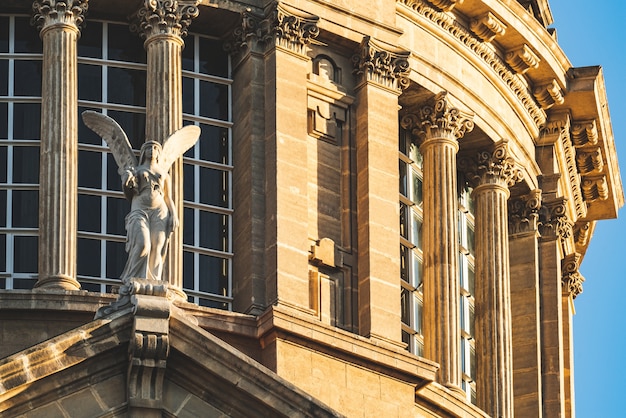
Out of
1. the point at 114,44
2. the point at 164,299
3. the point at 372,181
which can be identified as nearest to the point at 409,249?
the point at 372,181

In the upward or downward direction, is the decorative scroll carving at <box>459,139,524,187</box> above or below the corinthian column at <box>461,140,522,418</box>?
above

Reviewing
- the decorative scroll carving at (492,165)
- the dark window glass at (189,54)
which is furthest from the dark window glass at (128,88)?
the decorative scroll carving at (492,165)

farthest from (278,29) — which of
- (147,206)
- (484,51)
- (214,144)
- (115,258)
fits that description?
(147,206)

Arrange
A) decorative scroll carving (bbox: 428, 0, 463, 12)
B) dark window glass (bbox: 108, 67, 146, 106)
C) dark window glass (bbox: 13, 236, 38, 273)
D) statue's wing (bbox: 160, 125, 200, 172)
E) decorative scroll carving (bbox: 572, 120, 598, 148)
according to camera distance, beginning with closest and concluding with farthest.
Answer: statue's wing (bbox: 160, 125, 200, 172), dark window glass (bbox: 13, 236, 38, 273), dark window glass (bbox: 108, 67, 146, 106), decorative scroll carving (bbox: 428, 0, 463, 12), decorative scroll carving (bbox: 572, 120, 598, 148)

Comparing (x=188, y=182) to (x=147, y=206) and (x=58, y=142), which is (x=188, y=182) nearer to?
(x=58, y=142)

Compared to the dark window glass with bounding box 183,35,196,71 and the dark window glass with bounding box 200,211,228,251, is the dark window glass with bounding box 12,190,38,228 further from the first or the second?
the dark window glass with bounding box 183,35,196,71

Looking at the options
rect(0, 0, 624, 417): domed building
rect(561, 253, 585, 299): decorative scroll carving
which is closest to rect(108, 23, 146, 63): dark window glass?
rect(0, 0, 624, 417): domed building

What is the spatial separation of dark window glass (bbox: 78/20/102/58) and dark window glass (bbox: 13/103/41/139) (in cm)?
136

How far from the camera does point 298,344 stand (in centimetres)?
5925

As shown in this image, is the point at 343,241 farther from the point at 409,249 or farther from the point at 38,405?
the point at 38,405

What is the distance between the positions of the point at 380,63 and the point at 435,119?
2664 millimetres

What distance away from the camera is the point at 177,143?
5247 centimetres

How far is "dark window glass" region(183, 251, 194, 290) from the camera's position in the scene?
61031mm

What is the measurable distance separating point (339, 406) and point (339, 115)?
649 centimetres
